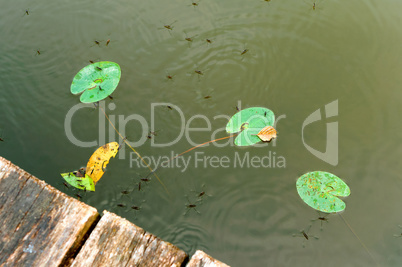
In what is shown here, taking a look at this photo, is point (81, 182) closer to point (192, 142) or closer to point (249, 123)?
point (192, 142)

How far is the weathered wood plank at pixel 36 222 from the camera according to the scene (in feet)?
6.06

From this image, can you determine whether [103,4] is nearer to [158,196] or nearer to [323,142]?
[158,196]

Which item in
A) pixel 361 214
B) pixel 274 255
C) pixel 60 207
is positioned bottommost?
pixel 60 207

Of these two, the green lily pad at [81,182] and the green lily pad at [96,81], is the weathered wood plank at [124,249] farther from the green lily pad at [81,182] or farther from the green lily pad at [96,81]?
the green lily pad at [96,81]

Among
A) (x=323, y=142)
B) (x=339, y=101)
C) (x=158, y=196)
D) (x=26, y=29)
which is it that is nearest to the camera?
(x=158, y=196)

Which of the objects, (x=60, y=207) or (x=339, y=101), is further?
(x=339, y=101)

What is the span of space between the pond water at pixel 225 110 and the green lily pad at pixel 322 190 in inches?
3.5

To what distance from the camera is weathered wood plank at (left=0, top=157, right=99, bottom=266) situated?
185 cm

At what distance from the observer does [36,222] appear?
193 cm

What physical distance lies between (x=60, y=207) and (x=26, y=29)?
3.34 metres

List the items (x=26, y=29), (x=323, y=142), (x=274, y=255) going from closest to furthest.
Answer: (x=274, y=255) < (x=323, y=142) < (x=26, y=29)

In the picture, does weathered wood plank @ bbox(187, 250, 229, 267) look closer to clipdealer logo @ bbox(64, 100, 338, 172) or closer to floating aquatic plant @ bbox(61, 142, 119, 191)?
clipdealer logo @ bbox(64, 100, 338, 172)

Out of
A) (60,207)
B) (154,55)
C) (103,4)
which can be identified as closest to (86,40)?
(103,4)

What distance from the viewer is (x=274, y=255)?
2867 millimetres
